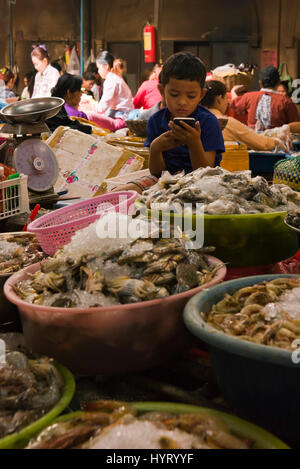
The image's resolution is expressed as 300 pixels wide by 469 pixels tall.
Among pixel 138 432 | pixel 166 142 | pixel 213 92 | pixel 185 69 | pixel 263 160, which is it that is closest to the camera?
pixel 138 432

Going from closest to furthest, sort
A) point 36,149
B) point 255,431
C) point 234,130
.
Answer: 1. point 255,431
2. point 36,149
3. point 234,130

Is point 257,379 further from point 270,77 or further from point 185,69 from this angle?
point 270,77

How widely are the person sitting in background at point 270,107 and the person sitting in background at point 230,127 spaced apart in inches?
68.6

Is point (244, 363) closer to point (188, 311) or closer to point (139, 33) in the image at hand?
point (188, 311)

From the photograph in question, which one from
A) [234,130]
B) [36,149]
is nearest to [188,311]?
[36,149]

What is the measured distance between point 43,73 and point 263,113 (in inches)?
143

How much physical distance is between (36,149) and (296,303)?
5.81ft

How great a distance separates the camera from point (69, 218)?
5.24 feet

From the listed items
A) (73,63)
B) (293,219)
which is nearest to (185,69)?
(293,219)

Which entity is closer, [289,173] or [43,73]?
[289,173]

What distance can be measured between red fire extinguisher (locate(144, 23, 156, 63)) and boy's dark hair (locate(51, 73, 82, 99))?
6.85 metres

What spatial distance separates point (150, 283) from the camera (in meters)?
1.01

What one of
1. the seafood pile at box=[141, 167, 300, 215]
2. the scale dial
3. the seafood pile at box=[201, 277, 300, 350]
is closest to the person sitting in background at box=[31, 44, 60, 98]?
the scale dial

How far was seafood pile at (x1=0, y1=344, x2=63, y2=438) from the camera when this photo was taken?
785mm
